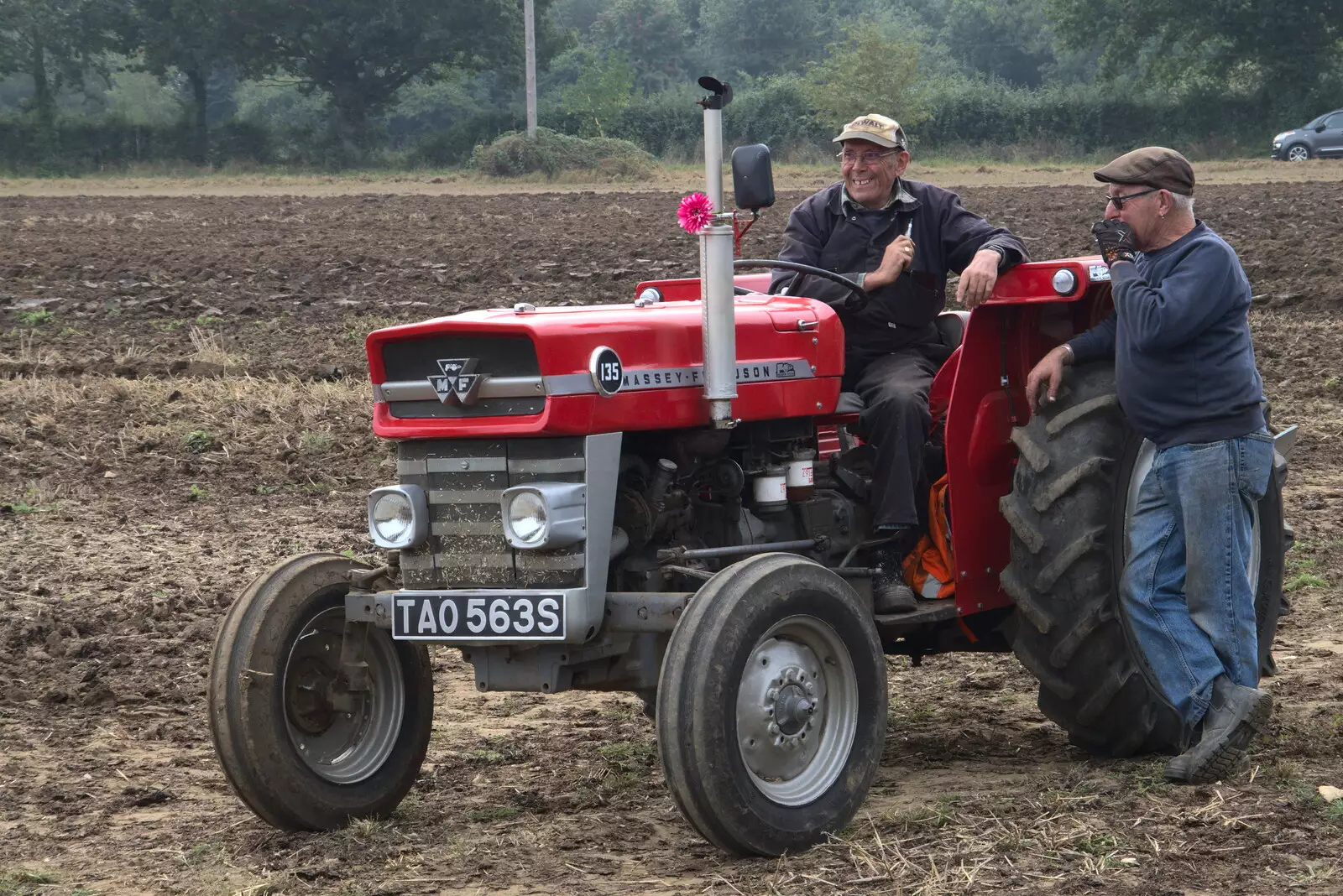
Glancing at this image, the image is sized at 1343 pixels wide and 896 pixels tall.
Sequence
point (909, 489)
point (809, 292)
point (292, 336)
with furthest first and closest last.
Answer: point (292, 336), point (809, 292), point (909, 489)

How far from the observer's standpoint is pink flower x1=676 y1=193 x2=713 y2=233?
4727mm

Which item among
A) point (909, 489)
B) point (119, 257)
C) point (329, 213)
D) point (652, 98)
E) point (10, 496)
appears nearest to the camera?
point (909, 489)

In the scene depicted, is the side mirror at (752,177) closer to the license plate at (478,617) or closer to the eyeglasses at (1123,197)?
the eyeglasses at (1123,197)

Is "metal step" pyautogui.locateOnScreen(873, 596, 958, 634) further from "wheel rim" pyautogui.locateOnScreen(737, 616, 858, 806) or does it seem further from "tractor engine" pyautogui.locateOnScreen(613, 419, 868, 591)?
"wheel rim" pyautogui.locateOnScreen(737, 616, 858, 806)

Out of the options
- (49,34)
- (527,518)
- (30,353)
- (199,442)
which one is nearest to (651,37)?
(49,34)

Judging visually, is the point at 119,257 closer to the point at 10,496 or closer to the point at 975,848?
the point at 10,496

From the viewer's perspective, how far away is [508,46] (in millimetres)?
54469

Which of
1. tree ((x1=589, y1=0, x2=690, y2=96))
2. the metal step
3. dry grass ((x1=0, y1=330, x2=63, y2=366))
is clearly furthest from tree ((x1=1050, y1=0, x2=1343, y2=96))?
the metal step

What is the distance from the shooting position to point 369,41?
2092 inches

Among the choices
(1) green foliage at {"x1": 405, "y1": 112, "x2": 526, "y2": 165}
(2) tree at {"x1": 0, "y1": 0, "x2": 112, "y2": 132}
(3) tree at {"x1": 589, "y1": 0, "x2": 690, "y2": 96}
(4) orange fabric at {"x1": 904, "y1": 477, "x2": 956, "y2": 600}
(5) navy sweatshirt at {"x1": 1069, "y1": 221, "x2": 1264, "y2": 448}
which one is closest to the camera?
(5) navy sweatshirt at {"x1": 1069, "y1": 221, "x2": 1264, "y2": 448}

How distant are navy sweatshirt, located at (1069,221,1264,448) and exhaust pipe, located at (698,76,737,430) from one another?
1196 millimetres

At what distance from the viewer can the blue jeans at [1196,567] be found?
506 centimetres

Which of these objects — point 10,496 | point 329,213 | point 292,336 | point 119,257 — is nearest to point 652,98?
point 329,213

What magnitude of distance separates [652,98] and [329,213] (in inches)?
1186
